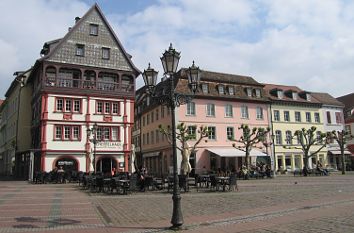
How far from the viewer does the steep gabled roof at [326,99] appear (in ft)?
175

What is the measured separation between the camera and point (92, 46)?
1510 inches

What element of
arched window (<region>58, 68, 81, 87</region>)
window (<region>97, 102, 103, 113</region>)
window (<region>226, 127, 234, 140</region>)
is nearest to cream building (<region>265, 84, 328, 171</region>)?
window (<region>226, 127, 234, 140</region>)

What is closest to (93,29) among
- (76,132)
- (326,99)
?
(76,132)

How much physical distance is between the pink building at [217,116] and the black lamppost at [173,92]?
1118 inches

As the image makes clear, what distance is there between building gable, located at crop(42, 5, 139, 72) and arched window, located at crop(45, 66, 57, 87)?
44.0 inches

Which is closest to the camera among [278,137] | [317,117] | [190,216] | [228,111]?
[190,216]

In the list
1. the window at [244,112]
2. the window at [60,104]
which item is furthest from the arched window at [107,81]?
the window at [244,112]

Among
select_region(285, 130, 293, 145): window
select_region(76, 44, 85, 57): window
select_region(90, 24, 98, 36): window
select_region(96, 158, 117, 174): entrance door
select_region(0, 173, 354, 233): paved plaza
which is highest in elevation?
select_region(90, 24, 98, 36): window

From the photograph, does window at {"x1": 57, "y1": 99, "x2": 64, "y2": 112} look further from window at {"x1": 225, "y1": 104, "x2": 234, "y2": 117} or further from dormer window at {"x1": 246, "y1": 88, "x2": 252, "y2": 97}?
dormer window at {"x1": 246, "y1": 88, "x2": 252, "y2": 97}

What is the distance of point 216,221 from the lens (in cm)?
1034

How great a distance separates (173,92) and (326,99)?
50302 mm

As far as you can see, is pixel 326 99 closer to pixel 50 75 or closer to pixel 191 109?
pixel 191 109

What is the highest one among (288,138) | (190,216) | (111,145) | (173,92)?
(288,138)

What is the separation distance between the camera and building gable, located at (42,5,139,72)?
36.8 m
